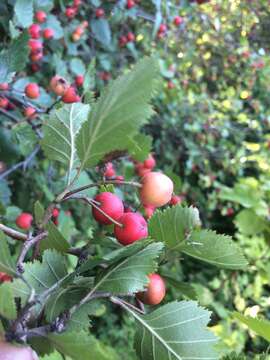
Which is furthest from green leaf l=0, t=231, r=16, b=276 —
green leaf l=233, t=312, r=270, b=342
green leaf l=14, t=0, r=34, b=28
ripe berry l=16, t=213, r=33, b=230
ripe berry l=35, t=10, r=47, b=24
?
ripe berry l=35, t=10, r=47, b=24

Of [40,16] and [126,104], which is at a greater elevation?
[126,104]

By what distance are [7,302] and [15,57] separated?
27.0 inches

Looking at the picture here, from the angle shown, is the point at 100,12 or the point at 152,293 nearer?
the point at 152,293

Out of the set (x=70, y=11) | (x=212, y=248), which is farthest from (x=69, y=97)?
(x=70, y=11)

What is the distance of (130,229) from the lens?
0.52m

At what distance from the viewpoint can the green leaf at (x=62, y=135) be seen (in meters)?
0.58

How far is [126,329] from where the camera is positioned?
299 centimetres

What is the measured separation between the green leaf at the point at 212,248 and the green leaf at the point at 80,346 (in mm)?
157

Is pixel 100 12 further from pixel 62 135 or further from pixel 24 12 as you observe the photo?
pixel 62 135

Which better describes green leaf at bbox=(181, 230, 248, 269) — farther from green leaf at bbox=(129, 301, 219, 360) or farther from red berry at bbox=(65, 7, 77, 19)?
red berry at bbox=(65, 7, 77, 19)

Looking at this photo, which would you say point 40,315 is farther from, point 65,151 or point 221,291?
point 221,291

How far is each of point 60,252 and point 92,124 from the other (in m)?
0.15

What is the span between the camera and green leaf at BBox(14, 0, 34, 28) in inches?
56.6

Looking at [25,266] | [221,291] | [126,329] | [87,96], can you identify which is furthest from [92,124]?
[221,291]
